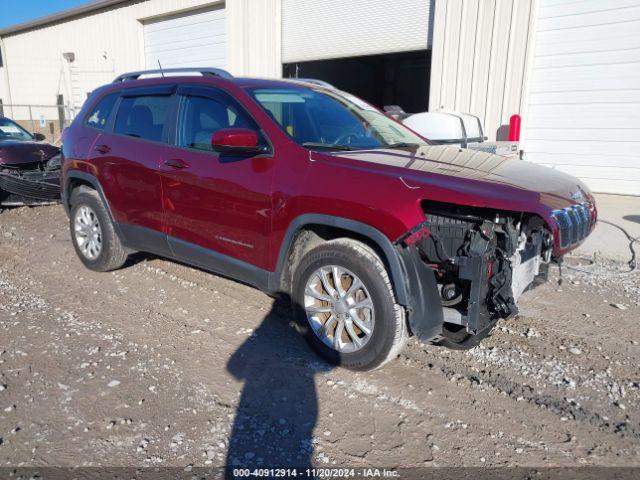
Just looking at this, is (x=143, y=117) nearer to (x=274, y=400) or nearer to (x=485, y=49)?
(x=274, y=400)

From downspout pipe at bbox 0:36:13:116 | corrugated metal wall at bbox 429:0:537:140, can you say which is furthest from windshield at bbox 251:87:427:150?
downspout pipe at bbox 0:36:13:116

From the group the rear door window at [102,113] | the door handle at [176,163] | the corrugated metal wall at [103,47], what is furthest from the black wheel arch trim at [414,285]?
the corrugated metal wall at [103,47]

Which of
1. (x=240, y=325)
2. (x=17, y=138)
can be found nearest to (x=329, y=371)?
(x=240, y=325)

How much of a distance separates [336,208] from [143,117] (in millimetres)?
2391

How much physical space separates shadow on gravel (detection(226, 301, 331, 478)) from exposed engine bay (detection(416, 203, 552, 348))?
3.22 feet

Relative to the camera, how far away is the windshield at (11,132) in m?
9.26

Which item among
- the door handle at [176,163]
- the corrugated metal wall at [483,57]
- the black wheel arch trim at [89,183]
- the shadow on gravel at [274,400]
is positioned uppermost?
the corrugated metal wall at [483,57]

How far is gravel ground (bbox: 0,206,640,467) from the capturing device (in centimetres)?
264

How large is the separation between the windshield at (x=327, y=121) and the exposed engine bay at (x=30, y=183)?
5.22 metres

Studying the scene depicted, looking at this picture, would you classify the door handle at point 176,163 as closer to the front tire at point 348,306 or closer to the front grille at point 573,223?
the front tire at point 348,306

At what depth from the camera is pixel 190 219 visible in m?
4.12

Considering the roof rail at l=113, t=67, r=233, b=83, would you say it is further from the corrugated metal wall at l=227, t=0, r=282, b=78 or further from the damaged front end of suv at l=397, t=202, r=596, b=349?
the corrugated metal wall at l=227, t=0, r=282, b=78

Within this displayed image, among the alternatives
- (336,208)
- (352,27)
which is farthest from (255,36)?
(336,208)

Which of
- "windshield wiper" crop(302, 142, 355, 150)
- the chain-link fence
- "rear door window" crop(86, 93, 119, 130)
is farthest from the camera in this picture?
the chain-link fence
